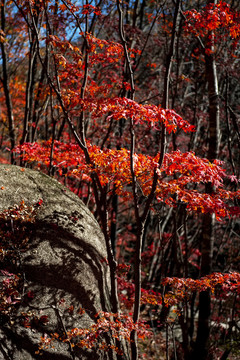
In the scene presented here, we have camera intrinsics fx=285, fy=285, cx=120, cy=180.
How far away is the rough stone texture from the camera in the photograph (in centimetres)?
456

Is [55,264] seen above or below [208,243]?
below

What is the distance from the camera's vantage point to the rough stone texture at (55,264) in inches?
179

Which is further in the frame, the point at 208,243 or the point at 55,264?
the point at 208,243

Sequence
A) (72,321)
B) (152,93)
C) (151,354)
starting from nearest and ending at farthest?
(72,321) < (151,354) < (152,93)

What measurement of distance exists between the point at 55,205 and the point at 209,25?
499 cm

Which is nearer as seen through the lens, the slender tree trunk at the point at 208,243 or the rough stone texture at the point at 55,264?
the rough stone texture at the point at 55,264

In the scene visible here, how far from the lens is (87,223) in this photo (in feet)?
21.0

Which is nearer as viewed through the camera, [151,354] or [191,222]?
[151,354]

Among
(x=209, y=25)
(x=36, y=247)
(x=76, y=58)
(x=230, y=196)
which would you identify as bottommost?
(x=36, y=247)

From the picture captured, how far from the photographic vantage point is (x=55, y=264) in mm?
5254

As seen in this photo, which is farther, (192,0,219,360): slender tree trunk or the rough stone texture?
(192,0,219,360): slender tree trunk

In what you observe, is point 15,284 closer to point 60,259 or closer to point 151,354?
point 60,259

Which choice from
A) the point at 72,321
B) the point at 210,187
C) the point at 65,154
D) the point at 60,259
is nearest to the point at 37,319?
the point at 72,321

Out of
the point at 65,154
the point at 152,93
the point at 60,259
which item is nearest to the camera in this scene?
the point at 60,259
